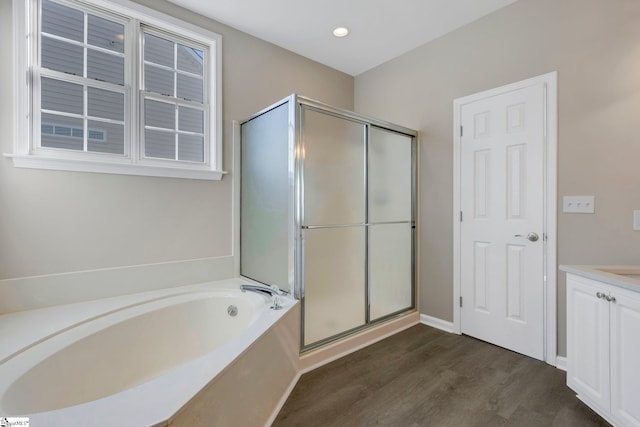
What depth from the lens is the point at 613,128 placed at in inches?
70.9

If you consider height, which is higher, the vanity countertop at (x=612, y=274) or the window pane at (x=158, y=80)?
the window pane at (x=158, y=80)

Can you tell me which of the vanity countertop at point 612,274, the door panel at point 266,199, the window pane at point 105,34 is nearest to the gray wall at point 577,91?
the vanity countertop at point 612,274

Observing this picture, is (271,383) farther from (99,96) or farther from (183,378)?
(99,96)

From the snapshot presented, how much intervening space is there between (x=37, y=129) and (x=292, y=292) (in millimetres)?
1925

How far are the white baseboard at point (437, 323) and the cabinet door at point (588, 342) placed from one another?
1.00 meters

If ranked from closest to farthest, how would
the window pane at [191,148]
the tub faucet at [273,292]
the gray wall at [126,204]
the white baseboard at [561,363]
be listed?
the gray wall at [126,204] < the tub faucet at [273,292] < the white baseboard at [561,363] < the window pane at [191,148]

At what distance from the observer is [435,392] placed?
1747 mm

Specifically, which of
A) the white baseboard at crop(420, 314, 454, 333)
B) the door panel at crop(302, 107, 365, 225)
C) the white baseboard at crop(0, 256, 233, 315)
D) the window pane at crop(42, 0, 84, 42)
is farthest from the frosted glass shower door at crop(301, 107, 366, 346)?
the window pane at crop(42, 0, 84, 42)

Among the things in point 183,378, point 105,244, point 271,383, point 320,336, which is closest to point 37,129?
point 105,244

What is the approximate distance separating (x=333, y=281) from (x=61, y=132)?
212cm

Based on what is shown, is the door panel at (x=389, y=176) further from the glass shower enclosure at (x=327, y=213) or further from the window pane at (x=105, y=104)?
the window pane at (x=105, y=104)

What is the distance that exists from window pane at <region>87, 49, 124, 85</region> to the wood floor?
2.47 meters

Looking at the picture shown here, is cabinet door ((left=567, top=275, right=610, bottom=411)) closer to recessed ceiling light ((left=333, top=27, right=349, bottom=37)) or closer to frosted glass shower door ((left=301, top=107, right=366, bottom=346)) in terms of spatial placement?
frosted glass shower door ((left=301, top=107, right=366, bottom=346))

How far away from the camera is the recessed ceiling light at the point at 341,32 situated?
2.58m
